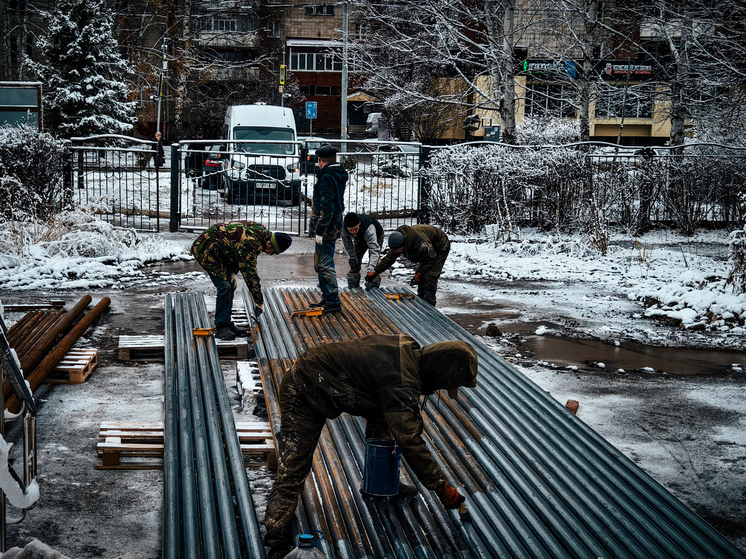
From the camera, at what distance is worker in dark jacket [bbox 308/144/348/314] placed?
889 centimetres

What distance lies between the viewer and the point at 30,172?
13.4m

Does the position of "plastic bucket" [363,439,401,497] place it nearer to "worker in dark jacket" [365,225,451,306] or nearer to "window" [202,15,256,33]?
"worker in dark jacket" [365,225,451,306]

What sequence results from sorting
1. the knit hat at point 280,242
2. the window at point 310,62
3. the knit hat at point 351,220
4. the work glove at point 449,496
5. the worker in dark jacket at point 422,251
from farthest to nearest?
the window at point 310,62
the knit hat at point 351,220
the worker in dark jacket at point 422,251
the knit hat at point 280,242
the work glove at point 449,496

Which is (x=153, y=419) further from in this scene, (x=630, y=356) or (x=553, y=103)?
(x=553, y=103)

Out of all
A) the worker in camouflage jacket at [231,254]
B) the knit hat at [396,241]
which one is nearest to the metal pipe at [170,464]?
the worker in camouflage jacket at [231,254]

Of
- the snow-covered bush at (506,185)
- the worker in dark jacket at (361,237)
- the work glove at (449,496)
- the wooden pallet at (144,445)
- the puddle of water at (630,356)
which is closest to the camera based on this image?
the work glove at (449,496)

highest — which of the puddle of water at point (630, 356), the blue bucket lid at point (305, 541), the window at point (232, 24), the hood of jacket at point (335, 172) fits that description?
the window at point (232, 24)

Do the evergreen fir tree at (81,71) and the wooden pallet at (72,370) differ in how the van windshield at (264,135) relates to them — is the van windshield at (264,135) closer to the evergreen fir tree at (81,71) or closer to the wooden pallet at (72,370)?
the evergreen fir tree at (81,71)

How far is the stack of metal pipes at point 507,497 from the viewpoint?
4.17m

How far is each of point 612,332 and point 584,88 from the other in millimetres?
11162

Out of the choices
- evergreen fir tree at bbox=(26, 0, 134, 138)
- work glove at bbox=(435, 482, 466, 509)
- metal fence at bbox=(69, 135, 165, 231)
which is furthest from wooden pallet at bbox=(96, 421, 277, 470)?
evergreen fir tree at bbox=(26, 0, 134, 138)

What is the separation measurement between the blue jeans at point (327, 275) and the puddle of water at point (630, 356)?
2.20 metres

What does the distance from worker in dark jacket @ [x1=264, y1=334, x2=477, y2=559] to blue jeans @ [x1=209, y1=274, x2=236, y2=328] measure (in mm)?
4027

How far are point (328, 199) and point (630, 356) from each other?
3.76m
